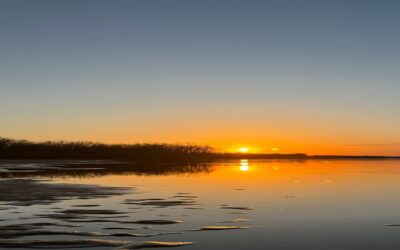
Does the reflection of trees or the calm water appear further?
the reflection of trees

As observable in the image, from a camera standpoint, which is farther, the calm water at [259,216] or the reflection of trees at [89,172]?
the reflection of trees at [89,172]

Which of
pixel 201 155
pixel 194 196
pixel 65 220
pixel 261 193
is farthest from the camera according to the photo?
pixel 201 155

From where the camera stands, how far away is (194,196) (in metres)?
26.2

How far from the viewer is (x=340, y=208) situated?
21594 millimetres

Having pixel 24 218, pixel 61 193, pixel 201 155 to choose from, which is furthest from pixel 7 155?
pixel 24 218

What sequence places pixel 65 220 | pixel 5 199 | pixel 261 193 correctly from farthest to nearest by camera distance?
pixel 261 193 → pixel 5 199 → pixel 65 220

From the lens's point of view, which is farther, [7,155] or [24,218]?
[7,155]

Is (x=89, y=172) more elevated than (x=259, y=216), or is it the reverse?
(x=89, y=172)

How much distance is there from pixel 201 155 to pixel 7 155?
73.0 metres

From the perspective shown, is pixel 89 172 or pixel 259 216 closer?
pixel 259 216

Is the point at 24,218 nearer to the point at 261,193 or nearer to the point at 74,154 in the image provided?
the point at 261,193

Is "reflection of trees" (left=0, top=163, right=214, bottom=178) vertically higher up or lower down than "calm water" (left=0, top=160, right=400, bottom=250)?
higher up

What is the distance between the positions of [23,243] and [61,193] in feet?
48.5

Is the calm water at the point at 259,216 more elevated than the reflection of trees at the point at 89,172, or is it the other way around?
the reflection of trees at the point at 89,172
